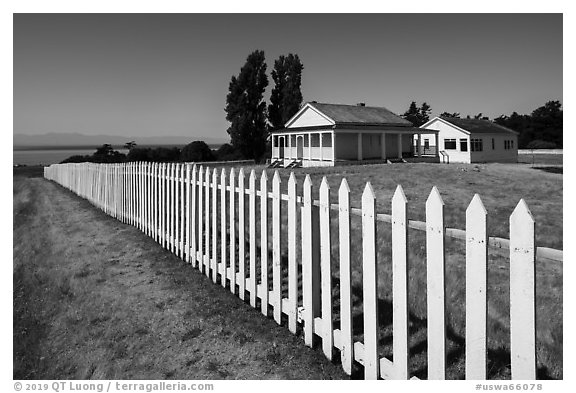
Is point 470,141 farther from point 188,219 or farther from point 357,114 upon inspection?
point 188,219

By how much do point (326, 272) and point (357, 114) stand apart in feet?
104

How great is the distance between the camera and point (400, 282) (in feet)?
10.2

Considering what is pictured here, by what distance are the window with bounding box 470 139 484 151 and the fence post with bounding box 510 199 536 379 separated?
38.2 meters

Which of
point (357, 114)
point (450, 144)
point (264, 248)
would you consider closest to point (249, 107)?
point (357, 114)

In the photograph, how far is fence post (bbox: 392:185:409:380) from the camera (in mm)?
3022

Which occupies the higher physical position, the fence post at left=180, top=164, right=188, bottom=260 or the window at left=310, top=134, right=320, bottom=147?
the window at left=310, top=134, right=320, bottom=147

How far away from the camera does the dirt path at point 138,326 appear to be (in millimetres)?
3930

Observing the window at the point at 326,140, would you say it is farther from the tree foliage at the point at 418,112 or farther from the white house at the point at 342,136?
the tree foliage at the point at 418,112

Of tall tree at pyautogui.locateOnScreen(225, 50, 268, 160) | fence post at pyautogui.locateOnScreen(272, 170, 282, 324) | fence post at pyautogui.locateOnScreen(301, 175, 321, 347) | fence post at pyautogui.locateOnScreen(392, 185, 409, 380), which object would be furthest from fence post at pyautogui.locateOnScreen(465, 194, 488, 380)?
tall tree at pyautogui.locateOnScreen(225, 50, 268, 160)

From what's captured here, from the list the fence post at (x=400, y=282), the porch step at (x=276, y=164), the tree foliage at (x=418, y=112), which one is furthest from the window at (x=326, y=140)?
the tree foliage at (x=418, y=112)

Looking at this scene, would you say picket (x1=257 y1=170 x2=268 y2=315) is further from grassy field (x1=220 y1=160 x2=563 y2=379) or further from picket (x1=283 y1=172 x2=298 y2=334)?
grassy field (x1=220 y1=160 x2=563 y2=379)

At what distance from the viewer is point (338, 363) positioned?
12.3ft

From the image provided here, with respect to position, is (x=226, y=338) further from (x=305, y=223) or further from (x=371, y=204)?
(x=371, y=204)

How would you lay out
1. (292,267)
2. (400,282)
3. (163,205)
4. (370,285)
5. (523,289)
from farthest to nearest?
1. (163,205)
2. (292,267)
3. (370,285)
4. (400,282)
5. (523,289)
